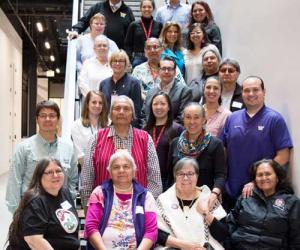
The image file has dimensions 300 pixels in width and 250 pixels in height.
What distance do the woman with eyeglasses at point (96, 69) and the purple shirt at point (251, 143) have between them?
6.38 ft

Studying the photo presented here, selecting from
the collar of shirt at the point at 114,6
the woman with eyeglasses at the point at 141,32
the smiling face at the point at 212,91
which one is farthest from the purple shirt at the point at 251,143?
the collar of shirt at the point at 114,6

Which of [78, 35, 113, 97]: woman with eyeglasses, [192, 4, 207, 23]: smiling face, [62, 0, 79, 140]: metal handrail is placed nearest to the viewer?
[62, 0, 79, 140]: metal handrail

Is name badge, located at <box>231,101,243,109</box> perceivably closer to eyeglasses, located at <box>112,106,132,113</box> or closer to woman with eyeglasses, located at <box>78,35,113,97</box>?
eyeglasses, located at <box>112,106,132,113</box>

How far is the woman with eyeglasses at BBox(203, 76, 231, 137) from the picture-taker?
141 inches

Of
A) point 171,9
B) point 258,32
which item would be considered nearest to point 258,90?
point 258,32

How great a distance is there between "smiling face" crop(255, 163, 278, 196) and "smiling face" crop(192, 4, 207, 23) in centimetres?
278

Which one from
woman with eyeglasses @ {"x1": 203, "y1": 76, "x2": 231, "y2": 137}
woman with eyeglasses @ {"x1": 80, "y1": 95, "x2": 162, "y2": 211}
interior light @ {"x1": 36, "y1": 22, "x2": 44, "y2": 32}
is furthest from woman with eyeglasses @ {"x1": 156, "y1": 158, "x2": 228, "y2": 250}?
interior light @ {"x1": 36, "y1": 22, "x2": 44, "y2": 32}

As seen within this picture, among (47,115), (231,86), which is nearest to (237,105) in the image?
(231,86)

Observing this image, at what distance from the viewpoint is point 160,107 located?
3557 millimetres

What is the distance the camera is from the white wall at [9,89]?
33.9 feet

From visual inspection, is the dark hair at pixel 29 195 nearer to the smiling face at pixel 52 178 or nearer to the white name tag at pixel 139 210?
the smiling face at pixel 52 178

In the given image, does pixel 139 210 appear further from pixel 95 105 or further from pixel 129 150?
pixel 95 105

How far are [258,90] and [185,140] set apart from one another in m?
0.65

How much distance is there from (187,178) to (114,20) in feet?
11.2
